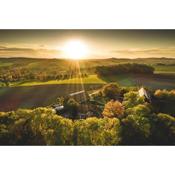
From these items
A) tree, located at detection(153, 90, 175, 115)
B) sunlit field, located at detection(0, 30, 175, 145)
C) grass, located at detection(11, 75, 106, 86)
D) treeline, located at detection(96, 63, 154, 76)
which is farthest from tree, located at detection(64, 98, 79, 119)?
tree, located at detection(153, 90, 175, 115)

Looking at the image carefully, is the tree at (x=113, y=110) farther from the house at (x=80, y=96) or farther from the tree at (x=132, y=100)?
the house at (x=80, y=96)

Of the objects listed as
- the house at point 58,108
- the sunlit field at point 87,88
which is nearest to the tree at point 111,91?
the sunlit field at point 87,88

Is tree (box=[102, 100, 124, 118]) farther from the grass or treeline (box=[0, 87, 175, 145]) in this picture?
the grass

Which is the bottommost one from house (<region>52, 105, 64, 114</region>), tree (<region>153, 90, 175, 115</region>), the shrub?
the shrub
